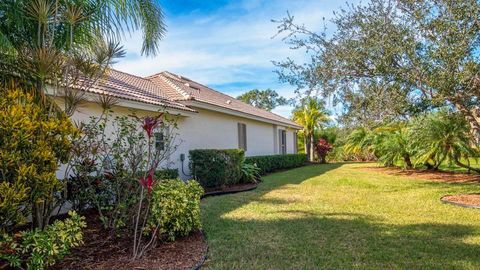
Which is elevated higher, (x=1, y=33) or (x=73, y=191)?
(x=1, y=33)

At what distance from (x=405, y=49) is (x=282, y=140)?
18.7 m

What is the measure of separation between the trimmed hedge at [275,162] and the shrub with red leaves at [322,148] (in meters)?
3.45

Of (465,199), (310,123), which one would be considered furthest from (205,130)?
(310,123)

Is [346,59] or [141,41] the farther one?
[346,59]

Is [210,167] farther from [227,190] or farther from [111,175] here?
[111,175]

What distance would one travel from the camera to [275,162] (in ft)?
66.7

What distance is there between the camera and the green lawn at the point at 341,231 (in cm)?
477

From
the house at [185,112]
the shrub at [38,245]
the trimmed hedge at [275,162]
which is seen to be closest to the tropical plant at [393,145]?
the trimmed hedge at [275,162]

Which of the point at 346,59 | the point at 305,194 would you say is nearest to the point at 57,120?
the point at 346,59

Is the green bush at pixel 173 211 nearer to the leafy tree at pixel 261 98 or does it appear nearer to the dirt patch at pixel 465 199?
the dirt patch at pixel 465 199

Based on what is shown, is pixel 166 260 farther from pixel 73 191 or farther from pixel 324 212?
pixel 324 212

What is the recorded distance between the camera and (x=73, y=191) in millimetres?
6602

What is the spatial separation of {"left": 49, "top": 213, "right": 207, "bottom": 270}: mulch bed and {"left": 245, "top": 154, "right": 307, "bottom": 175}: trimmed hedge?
10.6m

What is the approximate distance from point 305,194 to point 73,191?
6852 mm
